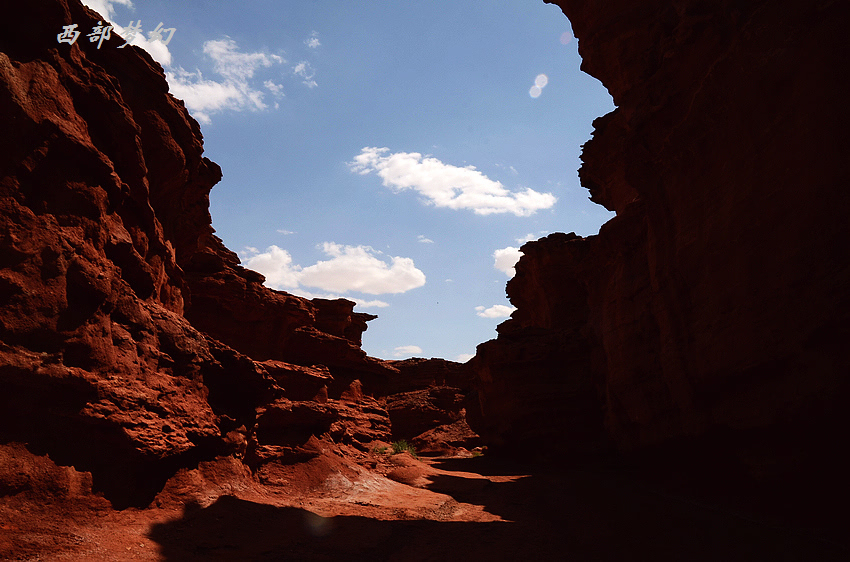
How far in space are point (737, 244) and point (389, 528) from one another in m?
9.11

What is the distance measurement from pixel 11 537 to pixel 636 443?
50.4ft

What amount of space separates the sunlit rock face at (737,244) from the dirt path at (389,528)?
6.11 feet

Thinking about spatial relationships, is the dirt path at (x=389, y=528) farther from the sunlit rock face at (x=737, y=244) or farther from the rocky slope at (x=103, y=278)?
the sunlit rock face at (x=737, y=244)

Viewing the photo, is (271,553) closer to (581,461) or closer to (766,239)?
(766,239)

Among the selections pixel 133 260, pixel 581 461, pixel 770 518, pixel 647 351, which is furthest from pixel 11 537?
pixel 581 461

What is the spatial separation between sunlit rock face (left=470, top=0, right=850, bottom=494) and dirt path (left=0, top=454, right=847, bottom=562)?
1862 millimetres

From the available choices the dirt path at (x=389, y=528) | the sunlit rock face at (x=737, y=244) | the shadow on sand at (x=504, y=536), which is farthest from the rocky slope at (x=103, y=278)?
the sunlit rock face at (x=737, y=244)

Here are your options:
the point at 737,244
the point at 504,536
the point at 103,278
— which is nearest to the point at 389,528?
the point at 504,536

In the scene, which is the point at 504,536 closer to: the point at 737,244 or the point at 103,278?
the point at 737,244

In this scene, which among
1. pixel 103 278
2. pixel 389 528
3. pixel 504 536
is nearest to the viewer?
pixel 103 278

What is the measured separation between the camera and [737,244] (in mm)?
9734

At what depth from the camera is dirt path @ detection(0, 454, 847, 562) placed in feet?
20.5

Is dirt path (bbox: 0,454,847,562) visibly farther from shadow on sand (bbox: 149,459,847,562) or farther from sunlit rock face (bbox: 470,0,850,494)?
sunlit rock face (bbox: 470,0,850,494)

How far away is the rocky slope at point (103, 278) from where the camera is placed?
683 cm
